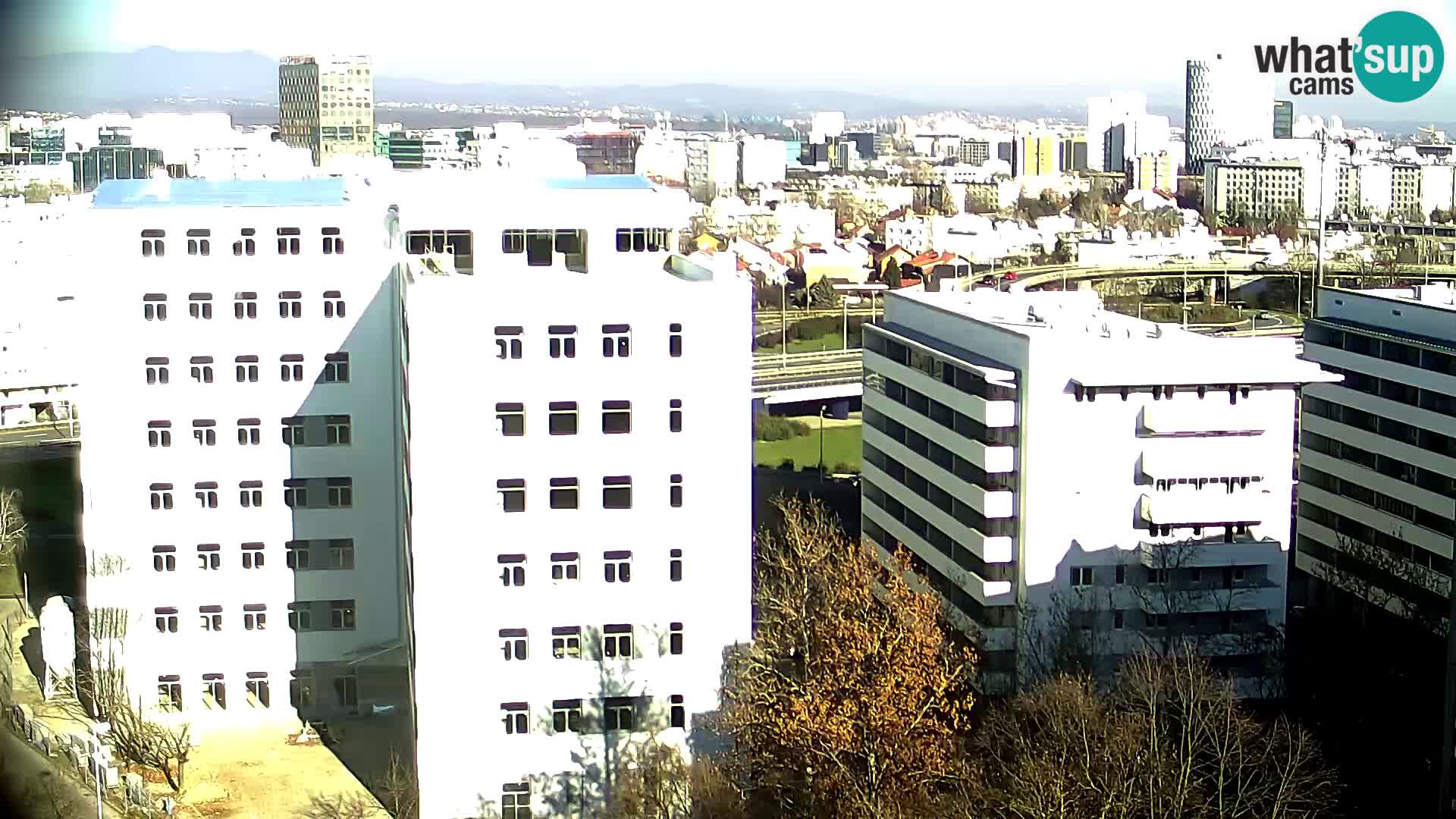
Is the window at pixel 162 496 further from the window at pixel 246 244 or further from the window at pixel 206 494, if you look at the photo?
the window at pixel 246 244

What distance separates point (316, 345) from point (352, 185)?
0.76 metres

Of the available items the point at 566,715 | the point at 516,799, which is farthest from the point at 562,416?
the point at 516,799

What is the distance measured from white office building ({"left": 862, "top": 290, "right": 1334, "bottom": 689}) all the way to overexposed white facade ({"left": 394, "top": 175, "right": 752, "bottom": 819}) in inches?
40.8

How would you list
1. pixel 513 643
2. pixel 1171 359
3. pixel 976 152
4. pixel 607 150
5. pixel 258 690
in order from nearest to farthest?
pixel 513 643, pixel 1171 359, pixel 258 690, pixel 607 150, pixel 976 152

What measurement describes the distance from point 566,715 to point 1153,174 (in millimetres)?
28605

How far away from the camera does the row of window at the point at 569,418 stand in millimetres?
4023

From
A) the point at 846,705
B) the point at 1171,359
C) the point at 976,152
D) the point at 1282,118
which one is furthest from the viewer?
the point at 1282,118

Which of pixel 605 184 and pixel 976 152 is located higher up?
pixel 976 152

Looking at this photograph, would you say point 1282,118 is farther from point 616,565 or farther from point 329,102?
point 616,565

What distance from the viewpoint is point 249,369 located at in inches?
199

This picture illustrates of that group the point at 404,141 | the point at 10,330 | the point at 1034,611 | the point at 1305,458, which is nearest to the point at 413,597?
the point at 1034,611

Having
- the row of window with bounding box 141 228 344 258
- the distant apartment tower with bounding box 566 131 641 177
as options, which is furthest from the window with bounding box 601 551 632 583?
the distant apartment tower with bounding box 566 131 641 177

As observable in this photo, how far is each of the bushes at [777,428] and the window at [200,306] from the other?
4.95 m

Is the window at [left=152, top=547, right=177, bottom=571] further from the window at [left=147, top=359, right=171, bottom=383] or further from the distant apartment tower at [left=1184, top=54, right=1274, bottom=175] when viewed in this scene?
Result: the distant apartment tower at [left=1184, top=54, right=1274, bottom=175]
